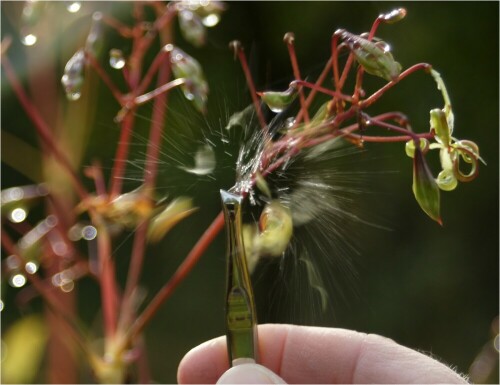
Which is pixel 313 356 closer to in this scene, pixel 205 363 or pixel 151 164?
pixel 205 363

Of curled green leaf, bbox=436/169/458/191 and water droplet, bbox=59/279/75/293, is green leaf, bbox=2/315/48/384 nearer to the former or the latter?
water droplet, bbox=59/279/75/293

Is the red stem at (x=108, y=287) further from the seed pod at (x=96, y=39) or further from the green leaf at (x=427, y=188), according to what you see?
the green leaf at (x=427, y=188)

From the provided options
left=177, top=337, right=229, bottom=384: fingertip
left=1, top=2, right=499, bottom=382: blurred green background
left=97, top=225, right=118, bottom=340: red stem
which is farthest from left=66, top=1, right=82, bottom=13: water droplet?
left=1, top=2, right=499, bottom=382: blurred green background

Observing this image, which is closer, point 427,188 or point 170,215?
point 427,188

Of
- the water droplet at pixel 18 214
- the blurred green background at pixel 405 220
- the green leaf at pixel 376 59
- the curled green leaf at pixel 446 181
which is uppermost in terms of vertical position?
the green leaf at pixel 376 59

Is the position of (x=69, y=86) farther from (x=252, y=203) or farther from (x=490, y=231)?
(x=490, y=231)

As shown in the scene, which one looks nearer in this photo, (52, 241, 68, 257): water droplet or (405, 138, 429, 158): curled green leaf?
(405, 138, 429, 158): curled green leaf

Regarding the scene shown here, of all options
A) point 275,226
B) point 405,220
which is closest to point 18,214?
point 275,226

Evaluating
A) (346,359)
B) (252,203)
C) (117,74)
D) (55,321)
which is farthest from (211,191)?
(117,74)

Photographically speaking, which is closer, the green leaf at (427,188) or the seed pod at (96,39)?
the green leaf at (427,188)

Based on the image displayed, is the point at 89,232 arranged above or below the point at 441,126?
below

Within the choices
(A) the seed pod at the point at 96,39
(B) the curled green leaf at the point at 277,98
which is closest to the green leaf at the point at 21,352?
(A) the seed pod at the point at 96,39
